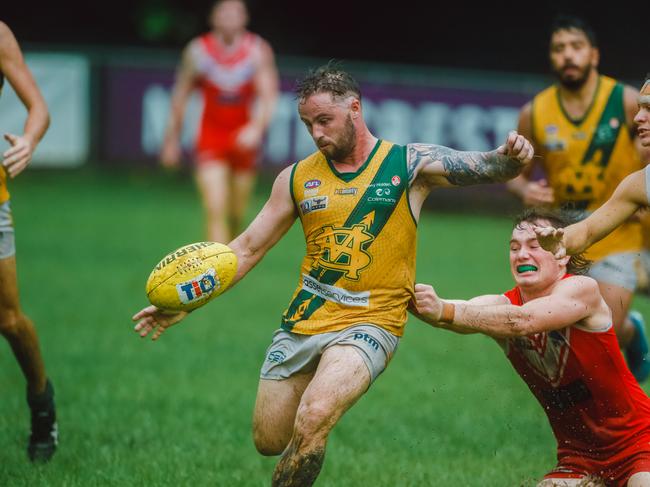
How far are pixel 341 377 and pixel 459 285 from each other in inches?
311

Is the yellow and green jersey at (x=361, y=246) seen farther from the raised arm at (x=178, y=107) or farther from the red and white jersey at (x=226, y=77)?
the red and white jersey at (x=226, y=77)

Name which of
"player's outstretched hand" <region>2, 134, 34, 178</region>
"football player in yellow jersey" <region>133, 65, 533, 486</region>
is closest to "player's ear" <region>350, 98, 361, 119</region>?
"football player in yellow jersey" <region>133, 65, 533, 486</region>

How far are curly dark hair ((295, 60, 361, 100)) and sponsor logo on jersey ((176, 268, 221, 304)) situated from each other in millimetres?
932

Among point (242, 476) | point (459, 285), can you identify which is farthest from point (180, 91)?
point (242, 476)

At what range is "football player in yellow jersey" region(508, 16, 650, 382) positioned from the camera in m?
7.32

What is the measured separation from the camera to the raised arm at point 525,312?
509cm

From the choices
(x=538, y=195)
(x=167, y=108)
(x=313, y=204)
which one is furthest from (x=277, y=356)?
(x=167, y=108)

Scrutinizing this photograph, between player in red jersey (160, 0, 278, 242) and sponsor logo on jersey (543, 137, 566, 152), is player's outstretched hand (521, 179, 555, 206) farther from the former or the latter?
player in red jersey (160, 0, 278, 242)

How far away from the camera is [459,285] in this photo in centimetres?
1282

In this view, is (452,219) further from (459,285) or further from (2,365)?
(2,365)

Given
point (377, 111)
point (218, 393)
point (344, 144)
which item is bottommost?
point (377, 111)

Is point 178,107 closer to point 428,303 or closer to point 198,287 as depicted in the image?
point 198,287

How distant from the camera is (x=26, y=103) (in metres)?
6.45

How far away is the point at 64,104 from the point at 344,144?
15.2 meters
